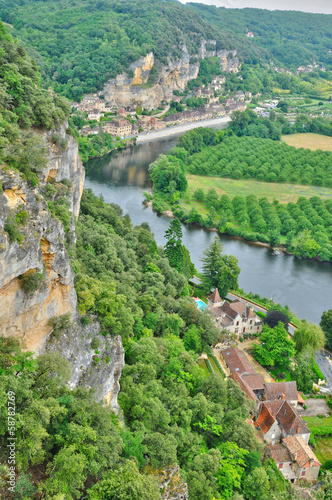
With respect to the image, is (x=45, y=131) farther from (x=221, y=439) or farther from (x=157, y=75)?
(x=157, y=75)

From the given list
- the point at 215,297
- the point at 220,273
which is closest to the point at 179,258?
the point at 220,273

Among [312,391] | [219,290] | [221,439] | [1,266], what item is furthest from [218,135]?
[1,266]

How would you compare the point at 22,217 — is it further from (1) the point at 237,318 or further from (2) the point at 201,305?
A: (2) the point at 201,305

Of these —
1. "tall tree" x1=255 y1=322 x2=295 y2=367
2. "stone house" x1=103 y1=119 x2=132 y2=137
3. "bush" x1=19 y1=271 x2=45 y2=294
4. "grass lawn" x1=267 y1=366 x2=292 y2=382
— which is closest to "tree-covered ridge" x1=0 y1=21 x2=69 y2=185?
"bush" x1=19 y1=271 x2=45 y2=294

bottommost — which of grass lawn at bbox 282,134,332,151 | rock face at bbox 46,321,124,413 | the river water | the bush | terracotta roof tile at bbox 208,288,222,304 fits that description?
the river water

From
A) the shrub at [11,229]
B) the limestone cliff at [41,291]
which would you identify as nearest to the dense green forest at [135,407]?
the limestone cliff at [41,291]

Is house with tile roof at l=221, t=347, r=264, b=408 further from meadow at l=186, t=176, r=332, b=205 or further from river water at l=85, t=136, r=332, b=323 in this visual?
meadow at l=186, t=176, r=332, b=205

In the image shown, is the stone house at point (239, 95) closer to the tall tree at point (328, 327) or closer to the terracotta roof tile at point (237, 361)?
the tall tree at point (328, 327)
